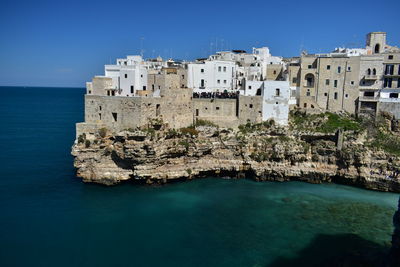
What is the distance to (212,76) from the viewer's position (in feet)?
128

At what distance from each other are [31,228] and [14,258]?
346 centimetres

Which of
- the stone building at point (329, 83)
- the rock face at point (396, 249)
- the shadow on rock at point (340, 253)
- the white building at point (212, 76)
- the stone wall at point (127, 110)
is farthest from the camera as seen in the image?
the white building at point (212, 76)

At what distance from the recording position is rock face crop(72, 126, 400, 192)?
29.5 m

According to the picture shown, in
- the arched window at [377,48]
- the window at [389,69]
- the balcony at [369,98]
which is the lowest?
the balcony at [369,98]

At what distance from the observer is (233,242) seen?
21.1 meters

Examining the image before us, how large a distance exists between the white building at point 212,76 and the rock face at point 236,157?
740cm

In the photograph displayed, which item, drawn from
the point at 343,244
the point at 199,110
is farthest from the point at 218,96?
the point at 343,244

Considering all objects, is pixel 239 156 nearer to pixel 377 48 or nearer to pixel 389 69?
pixel 389 69

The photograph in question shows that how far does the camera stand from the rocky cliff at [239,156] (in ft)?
96.9

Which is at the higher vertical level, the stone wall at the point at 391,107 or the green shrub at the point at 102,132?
the stone wall at the point at 391,107

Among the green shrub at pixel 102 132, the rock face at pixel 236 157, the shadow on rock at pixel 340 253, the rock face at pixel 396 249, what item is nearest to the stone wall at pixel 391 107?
the rock face at pixel 236 157

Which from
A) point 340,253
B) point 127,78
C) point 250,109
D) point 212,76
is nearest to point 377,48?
point 250,109

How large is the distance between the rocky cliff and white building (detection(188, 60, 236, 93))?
7151mm

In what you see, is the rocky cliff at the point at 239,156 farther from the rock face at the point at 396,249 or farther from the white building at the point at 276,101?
the rock face at the point at 396,249
